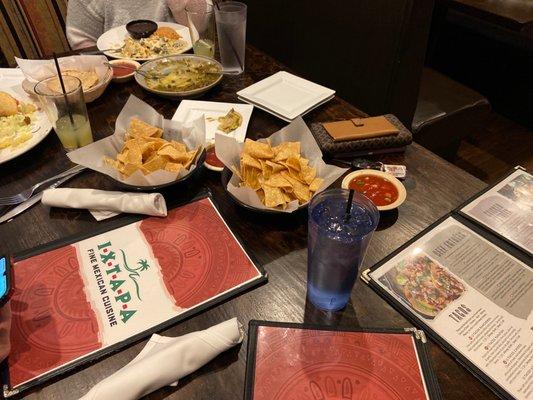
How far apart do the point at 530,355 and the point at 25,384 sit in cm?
92

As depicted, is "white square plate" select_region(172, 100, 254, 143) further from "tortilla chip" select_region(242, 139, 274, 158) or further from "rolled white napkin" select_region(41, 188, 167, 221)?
"rolled white napkin" select_region(41, 188, 167, 221)

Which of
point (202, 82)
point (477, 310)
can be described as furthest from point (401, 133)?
point (202, 82)


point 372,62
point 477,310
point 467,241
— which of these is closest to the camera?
point 477,310

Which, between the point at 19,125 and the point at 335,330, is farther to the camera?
the point at 19,125

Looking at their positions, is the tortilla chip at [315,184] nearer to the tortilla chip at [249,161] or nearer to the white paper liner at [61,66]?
the tortilla chip at [249,161]

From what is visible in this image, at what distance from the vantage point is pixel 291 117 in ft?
4.49

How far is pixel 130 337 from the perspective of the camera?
0.78 m

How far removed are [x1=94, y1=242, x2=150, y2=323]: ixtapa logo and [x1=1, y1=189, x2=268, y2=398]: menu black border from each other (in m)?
0.06

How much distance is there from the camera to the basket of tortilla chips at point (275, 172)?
991 millimetres

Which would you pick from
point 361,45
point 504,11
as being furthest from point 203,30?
point 504,11

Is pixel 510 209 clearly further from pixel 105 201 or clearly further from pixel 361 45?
pixel 361 45

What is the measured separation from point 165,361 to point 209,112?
970mm

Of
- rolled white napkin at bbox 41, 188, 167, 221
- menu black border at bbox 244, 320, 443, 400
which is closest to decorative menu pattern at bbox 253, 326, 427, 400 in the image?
menu black border at bbox 244, 320, 443, 400

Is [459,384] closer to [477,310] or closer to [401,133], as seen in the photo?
[477,310]
